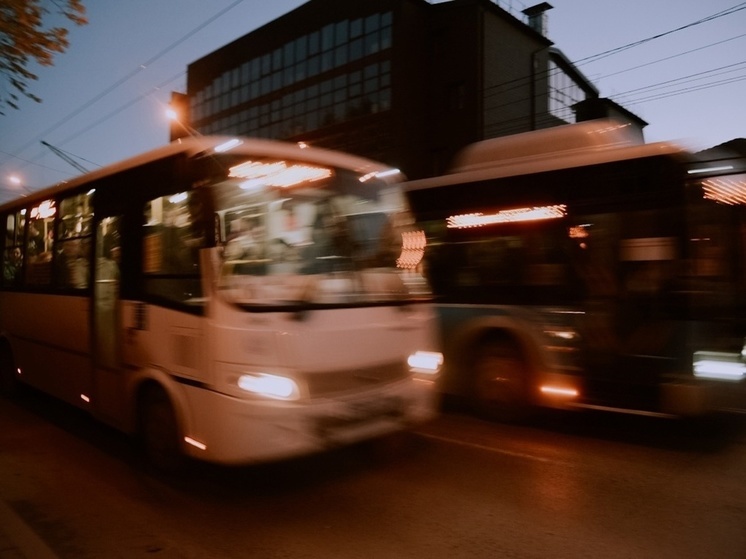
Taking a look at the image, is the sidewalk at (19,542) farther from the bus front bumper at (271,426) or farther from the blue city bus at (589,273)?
the blue city bus at (589,273)

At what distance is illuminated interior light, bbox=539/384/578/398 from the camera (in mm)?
7551

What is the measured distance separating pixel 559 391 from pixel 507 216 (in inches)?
90.2

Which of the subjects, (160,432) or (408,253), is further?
(408,253)

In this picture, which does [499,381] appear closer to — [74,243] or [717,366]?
[717,366]

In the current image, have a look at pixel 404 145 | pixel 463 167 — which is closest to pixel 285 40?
pixel 404 145

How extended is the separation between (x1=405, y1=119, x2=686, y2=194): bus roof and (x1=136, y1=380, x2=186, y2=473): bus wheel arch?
4.98m

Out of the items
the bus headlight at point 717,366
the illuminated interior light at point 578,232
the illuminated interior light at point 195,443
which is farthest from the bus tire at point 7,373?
the bus headlight at point 717,366

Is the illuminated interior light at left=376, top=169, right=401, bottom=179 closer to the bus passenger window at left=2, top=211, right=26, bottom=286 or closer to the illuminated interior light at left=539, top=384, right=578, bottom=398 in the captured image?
the illuminated interior light at left=539, top=384, right=578, bottom=398

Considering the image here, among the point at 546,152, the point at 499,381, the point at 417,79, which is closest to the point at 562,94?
the point at 417,79

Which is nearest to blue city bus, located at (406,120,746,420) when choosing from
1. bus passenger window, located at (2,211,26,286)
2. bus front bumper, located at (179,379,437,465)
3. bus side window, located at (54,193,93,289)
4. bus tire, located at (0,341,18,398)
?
bus front bumper, located at (179,379,437,465)

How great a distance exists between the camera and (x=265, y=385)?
5.11 meters

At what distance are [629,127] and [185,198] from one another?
595 centimetres

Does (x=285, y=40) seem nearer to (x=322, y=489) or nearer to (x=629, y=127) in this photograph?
(x=629, y=127)

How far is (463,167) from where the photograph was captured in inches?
373
